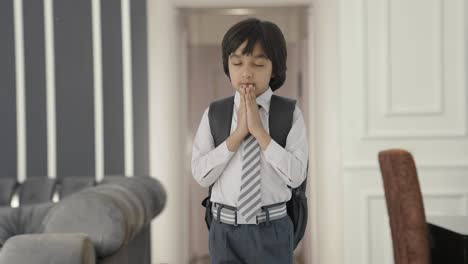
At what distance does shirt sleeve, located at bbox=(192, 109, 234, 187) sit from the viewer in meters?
1.48

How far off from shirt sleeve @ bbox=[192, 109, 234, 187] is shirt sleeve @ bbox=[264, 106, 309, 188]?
86 millimetres

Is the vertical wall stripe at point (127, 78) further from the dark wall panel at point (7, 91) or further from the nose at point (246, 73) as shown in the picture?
the nose at point (246, 73)

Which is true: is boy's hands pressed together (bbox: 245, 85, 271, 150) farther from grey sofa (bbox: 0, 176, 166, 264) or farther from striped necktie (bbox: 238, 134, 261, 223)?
grey sofa (bbox: 0, 176, 166, 264)

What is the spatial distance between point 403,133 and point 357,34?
582 mm

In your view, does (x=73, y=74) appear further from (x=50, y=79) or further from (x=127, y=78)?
(x=127, y=78)

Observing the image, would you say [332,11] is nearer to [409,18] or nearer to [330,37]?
[330,37]

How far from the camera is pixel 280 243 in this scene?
1.52 meters

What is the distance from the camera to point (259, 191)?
4.92 feet

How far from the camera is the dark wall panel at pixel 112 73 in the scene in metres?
4.42

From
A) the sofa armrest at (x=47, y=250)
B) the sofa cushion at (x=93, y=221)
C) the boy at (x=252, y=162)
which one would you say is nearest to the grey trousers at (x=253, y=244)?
the boy at (x=252, y=162)

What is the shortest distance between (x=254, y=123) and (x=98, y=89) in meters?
3.10

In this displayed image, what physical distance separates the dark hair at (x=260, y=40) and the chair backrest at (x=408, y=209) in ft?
2.00

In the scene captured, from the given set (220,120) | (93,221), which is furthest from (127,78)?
(220,120)

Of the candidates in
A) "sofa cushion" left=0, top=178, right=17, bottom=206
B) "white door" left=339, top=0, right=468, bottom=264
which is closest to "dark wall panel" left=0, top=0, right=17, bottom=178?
"sofa cushion" left=0, top=178, right=17, bottom=206
